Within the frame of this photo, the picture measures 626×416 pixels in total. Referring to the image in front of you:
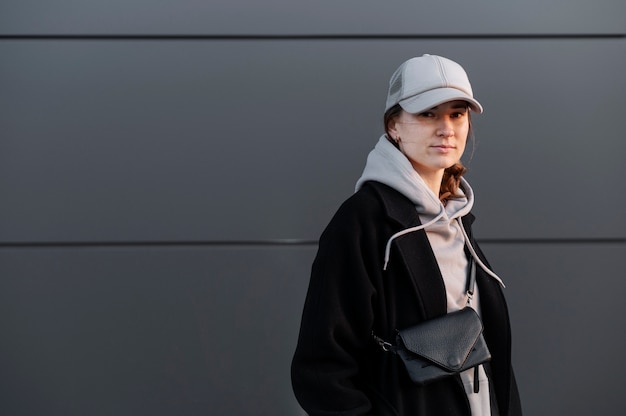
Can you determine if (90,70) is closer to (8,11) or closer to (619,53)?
(8,11)

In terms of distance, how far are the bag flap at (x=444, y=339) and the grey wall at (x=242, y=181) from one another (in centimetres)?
143

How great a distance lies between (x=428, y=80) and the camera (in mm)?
1708

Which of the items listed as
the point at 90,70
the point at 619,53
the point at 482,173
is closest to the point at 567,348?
the point at 482,173

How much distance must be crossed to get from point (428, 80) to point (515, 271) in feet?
5.29

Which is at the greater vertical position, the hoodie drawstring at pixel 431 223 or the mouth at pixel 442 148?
the mouth at pixel 442 148

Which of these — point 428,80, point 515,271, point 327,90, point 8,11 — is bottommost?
point 515,271

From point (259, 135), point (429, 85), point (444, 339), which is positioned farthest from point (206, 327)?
point (429, 85)

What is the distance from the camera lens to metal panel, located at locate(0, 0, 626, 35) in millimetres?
3045

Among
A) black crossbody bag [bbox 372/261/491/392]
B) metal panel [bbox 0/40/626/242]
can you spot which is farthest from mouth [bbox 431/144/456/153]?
metal panel [bbox 0/40/626/242]

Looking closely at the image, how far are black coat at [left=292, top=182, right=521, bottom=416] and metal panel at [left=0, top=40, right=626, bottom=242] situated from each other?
4.48 ft

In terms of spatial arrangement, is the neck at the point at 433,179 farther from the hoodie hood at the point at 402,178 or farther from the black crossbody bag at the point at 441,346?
the black crossbody bag at the point at 441,346

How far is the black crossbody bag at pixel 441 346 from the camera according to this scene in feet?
5.39

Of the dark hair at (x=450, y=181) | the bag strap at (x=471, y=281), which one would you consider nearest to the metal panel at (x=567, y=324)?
the dark hair at (x=450, y=181)

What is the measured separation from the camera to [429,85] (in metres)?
1.70
